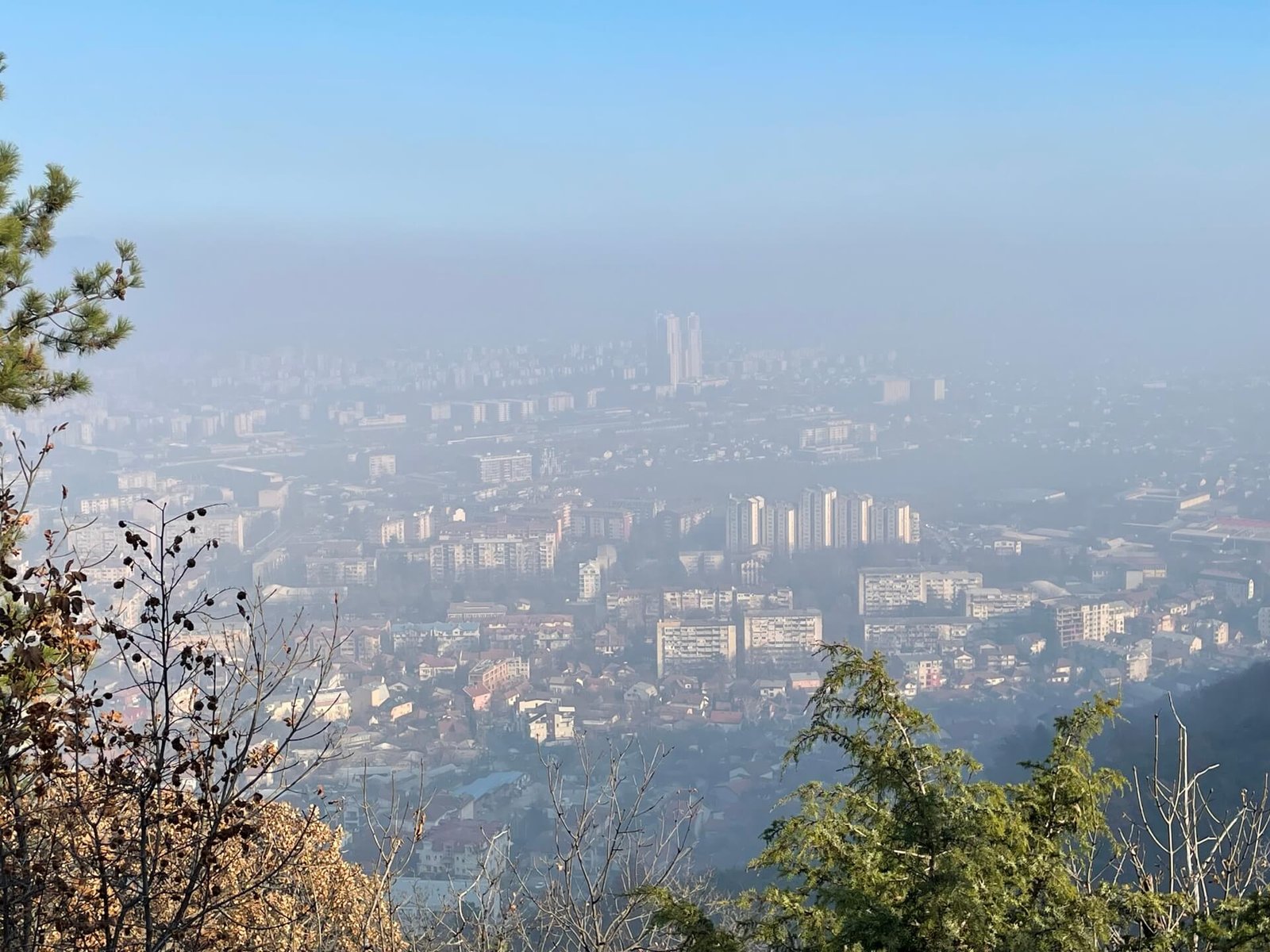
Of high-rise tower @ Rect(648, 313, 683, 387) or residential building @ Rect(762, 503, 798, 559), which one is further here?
high-rise tower @ Rect(648, 313, 683, 387)

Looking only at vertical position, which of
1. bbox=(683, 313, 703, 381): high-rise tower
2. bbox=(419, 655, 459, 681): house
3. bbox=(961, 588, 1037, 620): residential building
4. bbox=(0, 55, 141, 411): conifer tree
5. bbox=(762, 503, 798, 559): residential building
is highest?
bbox=(683, 313, 703, 381): high-rise tower

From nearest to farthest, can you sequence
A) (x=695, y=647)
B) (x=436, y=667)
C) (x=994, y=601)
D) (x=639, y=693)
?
(x=639, y=693) < (x=436, y=667) < (x=695, y=647) < (x=994, y=601)

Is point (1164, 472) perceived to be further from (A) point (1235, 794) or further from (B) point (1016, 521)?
(A) point (1235, 794)

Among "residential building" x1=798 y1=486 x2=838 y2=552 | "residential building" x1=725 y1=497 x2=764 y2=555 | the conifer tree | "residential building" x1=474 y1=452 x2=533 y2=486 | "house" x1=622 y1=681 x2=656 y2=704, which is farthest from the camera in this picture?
"residential building" x1=474 y1=452 x2=533 y2=486

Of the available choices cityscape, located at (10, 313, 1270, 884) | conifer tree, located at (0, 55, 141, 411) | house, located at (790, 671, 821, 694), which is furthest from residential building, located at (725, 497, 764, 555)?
conifer tree, located at (0, 55, 141, 411)

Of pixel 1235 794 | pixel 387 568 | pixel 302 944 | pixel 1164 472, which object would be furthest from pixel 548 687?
pixel 1164 472

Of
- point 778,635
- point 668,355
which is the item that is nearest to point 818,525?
point 778,635

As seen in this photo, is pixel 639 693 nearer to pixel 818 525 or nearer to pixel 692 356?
pixel 818 525

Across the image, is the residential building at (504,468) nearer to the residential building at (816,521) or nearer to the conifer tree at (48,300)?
the residential building at (816,521)

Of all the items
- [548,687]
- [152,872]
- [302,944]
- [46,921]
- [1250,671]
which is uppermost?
[152,872]

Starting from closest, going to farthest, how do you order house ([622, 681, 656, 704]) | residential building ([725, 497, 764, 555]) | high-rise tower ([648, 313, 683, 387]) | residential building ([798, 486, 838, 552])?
house ([622, 681, 656, 704]), residential building ([798, 486, 838, 552]), residential building ([725, 497, 764, 555]), high-rise tower ([648, 313, 683, 387])

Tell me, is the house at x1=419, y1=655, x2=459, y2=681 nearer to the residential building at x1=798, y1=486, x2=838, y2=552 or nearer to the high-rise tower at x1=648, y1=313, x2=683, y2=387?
the residential building at x1=798, y1=486, x2=838, y2=552
